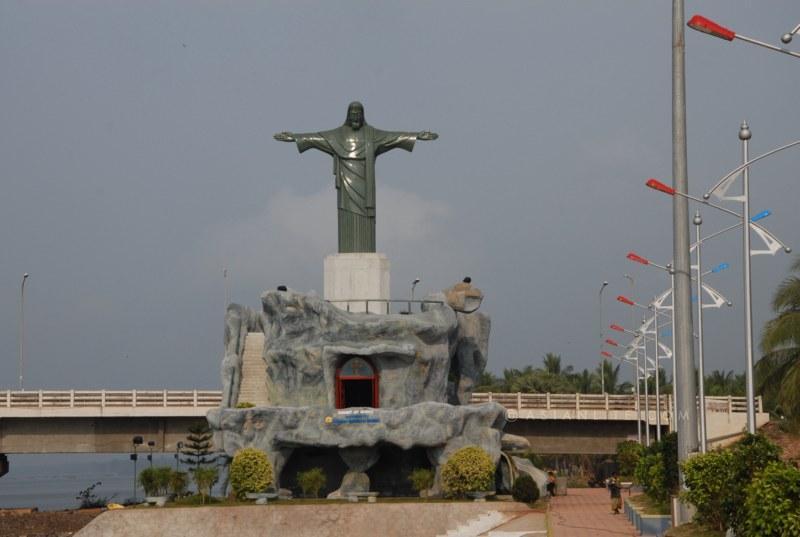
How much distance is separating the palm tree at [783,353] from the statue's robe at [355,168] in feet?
52.6

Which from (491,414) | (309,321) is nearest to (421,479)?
(491,414)

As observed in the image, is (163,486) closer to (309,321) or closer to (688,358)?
(309,321)

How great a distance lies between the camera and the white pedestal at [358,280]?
54406 mm

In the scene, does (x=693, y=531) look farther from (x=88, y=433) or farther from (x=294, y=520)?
(x=88, y=433)

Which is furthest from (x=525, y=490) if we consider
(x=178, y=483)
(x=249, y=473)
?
(x=178, y=483)

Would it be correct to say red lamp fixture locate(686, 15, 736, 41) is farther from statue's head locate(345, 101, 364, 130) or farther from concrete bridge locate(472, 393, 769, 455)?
concrete bridge locate(472, 393, 769, 455)

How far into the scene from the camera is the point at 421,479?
49.4 metres

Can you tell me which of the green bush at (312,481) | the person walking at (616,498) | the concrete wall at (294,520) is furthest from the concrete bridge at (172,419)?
the concrete wall at (294,520)

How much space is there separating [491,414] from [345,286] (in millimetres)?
8495

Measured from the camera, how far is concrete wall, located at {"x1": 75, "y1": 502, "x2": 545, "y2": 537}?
153 ft

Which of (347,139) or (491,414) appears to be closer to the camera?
(491,414)

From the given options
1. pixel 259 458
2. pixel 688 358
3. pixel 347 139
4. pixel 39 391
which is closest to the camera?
pixel 688 358

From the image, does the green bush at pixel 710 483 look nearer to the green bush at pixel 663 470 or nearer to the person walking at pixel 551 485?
the green bush at pixel 663 470

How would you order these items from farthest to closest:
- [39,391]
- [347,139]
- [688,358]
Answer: [39,391] < [347,139] < [688,358]
